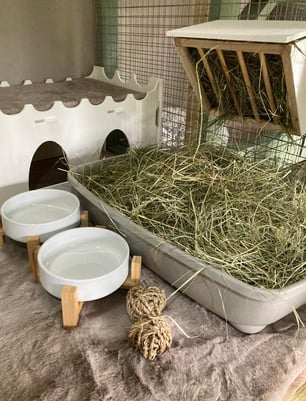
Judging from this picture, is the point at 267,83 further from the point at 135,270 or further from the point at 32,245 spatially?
the point at 32,245

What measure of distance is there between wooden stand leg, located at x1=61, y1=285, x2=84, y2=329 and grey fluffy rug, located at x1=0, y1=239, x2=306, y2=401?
2 centimetres

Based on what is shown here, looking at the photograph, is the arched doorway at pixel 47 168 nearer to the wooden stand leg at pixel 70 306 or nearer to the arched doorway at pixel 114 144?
the arched doorway at pixel 114 144

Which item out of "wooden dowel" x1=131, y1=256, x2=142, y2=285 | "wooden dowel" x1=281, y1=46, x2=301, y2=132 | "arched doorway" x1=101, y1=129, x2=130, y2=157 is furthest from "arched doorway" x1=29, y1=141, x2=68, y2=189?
"wooden dowel" x1=281, y1=46, x2=301, y2=132

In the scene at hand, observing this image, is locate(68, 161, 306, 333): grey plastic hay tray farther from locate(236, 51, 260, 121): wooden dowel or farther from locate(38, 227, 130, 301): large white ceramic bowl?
locate(236, 51, 260, 121): wooden dowel

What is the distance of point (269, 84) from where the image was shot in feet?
2.99

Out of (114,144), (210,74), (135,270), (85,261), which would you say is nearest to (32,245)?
(85,261)

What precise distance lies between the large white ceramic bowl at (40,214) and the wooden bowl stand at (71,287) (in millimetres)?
29

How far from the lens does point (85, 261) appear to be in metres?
0.82

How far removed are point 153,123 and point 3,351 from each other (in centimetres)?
109

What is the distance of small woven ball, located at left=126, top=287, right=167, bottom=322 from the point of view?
0.70m

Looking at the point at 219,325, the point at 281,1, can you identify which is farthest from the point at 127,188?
the point at 281,1

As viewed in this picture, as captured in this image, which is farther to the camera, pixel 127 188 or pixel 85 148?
pixel 85 148

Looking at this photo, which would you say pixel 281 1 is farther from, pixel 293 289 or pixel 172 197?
pixel 293 289

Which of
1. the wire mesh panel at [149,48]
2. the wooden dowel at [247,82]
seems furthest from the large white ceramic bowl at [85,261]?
the wire mesh panel at [149,48]
